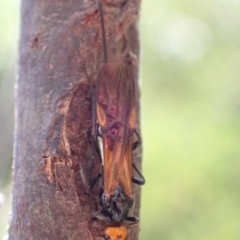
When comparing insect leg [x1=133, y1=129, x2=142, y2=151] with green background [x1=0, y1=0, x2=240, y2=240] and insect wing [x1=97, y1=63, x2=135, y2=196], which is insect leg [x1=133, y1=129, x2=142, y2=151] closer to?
insect wing [x1=97, y1=63, x2=135, y2=196]

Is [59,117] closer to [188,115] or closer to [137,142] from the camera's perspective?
[137,142]

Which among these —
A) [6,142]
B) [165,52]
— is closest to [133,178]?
[6,142]

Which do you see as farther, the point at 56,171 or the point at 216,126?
the point at 216,126

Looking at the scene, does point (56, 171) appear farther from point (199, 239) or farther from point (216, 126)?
point (216, 126)

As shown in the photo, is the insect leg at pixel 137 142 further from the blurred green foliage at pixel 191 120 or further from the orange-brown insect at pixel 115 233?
the blurred green foliage at pixel 191 120

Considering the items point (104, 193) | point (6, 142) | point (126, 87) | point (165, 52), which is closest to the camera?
point (104, 193)

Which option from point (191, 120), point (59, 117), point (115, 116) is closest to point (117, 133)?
point (115, 116)

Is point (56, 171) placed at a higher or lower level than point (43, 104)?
lower
